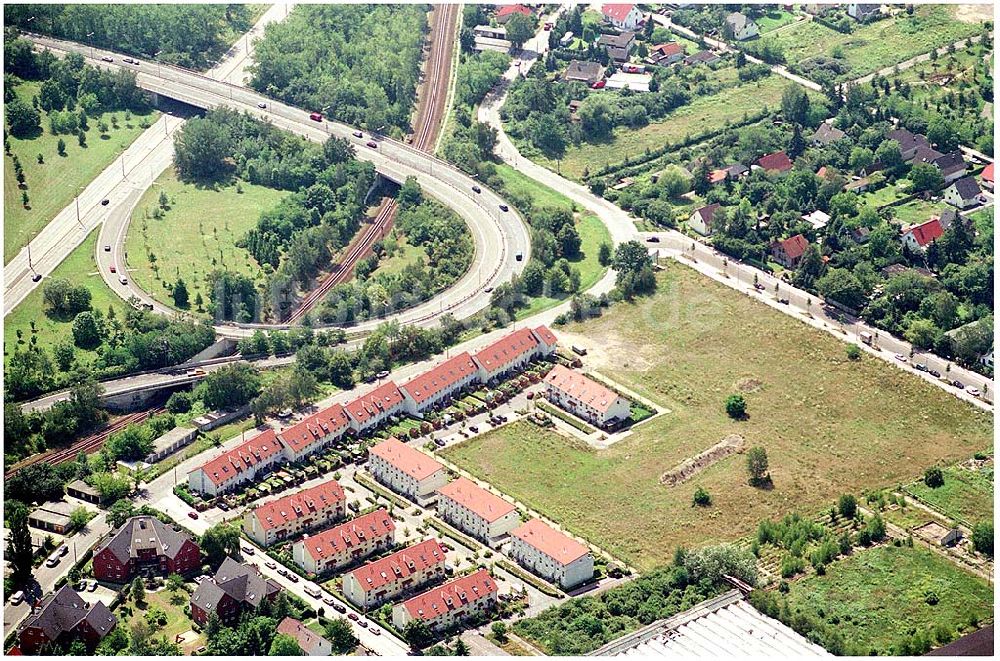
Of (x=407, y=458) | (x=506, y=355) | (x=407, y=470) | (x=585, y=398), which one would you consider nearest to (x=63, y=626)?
(x=407, y=470)

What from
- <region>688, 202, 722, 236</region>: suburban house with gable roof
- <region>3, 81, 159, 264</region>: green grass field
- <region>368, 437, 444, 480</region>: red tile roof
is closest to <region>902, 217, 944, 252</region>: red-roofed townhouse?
<region>688, 202, 722, 236</region>: suburban house with gable roof

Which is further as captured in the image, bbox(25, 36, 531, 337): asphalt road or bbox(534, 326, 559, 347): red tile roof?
bbox(25, 36, 531, 337): asphalt road

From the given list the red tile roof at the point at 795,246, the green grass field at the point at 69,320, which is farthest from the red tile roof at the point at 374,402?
the red tile roof at the point at 795,246

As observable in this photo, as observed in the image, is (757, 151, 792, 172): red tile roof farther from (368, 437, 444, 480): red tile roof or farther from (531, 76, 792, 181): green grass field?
→ (368, 437, 444, 480): red tile roof

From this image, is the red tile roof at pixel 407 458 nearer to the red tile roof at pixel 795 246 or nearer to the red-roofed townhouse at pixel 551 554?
the red-roofed townhouse at pixel 551 554

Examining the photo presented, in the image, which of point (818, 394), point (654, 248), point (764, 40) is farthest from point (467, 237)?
point (764, 40)

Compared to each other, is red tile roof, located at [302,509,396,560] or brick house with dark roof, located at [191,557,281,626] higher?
brick house with dark roof, located at [191,557,281,626]

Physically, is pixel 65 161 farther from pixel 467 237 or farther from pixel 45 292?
pixel 467 237
